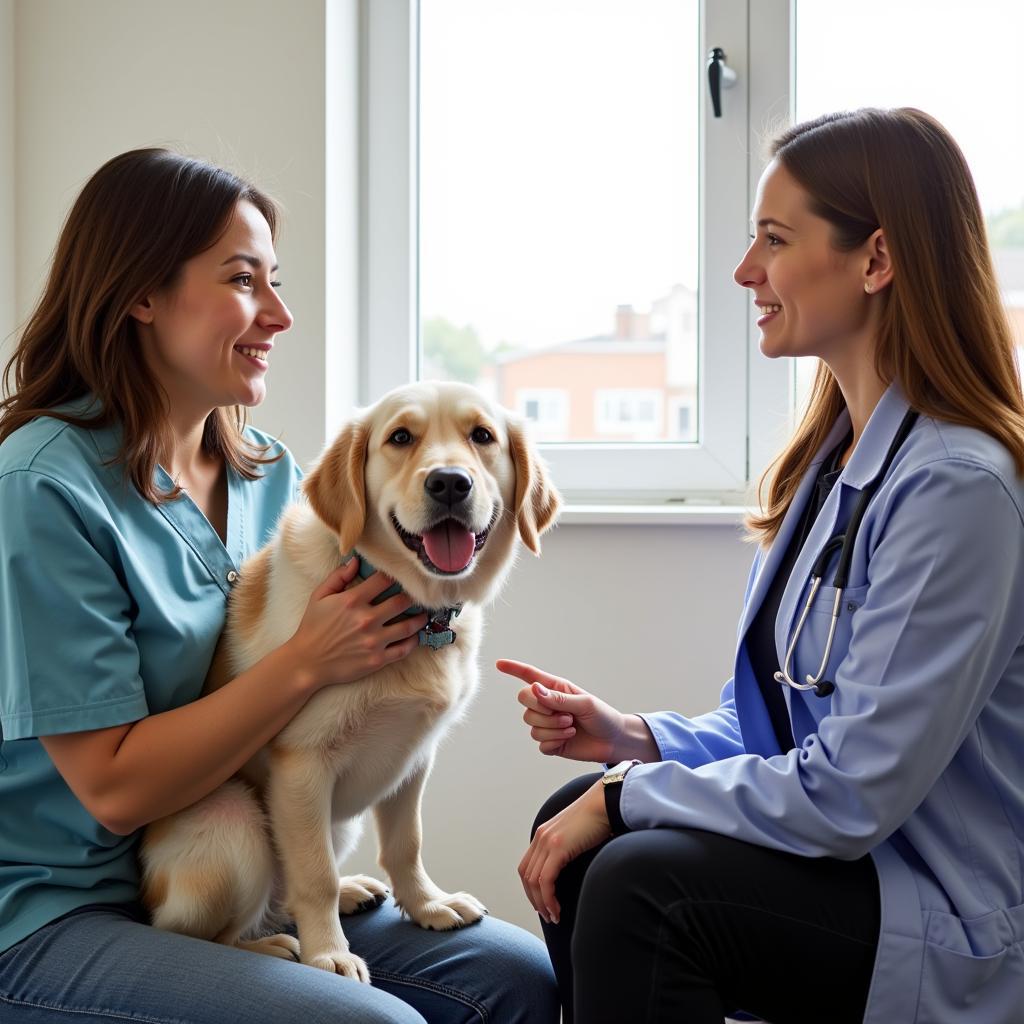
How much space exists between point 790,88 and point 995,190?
1.53ft

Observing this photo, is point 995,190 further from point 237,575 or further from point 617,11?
point 237,575

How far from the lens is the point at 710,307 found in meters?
2.29

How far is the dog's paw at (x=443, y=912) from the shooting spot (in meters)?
1.51

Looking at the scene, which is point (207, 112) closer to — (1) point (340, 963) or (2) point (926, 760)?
(1) point (340, 963)

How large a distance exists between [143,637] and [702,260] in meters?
1.47

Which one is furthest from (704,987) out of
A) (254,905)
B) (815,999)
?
(254,905)

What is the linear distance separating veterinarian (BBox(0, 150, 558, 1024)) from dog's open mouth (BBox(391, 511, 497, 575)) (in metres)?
0.08

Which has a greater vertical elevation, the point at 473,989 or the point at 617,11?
the point at 617,11

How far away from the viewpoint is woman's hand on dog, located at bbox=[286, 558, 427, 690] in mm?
1344

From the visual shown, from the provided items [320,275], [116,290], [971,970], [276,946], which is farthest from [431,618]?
[320,275]

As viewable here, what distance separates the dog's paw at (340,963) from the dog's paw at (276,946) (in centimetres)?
5

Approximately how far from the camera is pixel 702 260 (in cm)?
230

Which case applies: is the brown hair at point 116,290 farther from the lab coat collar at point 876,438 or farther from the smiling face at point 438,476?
the lab coat collar at point 876,438

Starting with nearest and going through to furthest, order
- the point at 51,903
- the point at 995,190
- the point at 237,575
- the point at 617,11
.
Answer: the point at 51,903 → the point at 237,575 → the point at 995,190 → the point at 617,11
